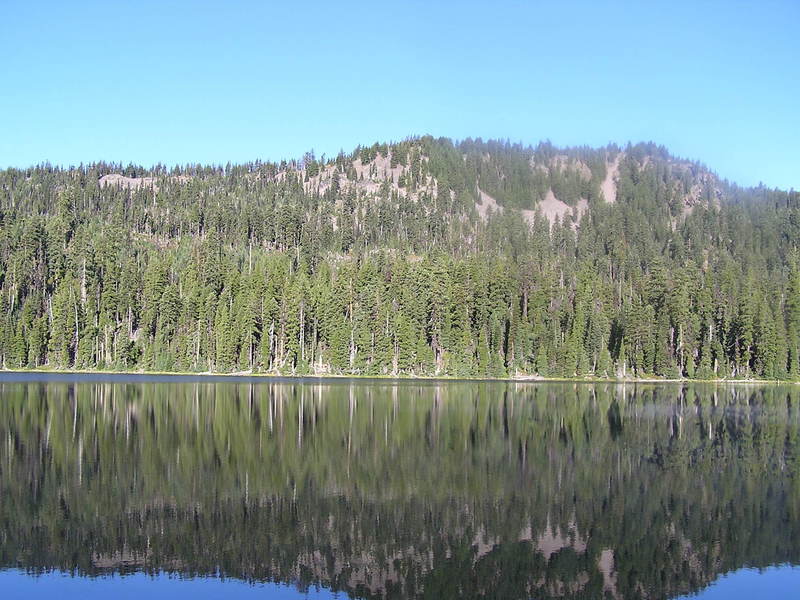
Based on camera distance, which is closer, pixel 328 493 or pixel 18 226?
pixel 328 493

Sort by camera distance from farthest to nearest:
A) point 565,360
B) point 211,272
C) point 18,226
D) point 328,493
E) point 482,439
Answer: point 18,226 → point 211,272 → point 565,360 → point 482,439 → point 328,493

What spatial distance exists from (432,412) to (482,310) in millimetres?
76095

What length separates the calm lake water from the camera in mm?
21344

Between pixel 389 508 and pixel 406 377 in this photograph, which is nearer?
pixel 389 508

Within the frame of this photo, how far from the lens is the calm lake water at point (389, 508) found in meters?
21.3

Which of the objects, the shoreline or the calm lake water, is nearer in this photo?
the calm lake water

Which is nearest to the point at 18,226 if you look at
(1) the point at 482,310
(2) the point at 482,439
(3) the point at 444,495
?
(1) the point at 482,310

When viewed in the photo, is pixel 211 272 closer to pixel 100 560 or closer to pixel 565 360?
pixel 565 360

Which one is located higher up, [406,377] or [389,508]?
[389,508]

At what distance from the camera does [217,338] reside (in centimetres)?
13588

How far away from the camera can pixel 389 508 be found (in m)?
28.5

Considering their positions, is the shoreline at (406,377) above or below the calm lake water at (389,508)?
below

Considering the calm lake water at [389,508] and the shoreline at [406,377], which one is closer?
the calm lake water at [389,508]

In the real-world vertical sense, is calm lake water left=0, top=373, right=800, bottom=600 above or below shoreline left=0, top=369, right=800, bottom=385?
above
